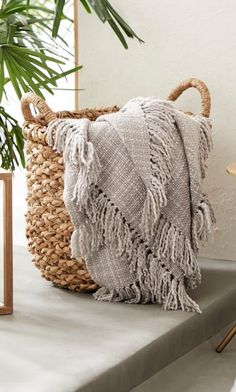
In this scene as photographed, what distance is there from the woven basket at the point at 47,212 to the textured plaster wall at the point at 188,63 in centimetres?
71

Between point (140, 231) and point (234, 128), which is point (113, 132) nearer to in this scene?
point (140, 231)

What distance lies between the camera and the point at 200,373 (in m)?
2.26

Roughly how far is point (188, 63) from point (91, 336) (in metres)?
1.34

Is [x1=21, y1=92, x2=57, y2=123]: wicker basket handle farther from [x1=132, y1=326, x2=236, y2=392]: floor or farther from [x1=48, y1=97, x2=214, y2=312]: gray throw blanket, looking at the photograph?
[x1=132, y1=326, x2=236, y2=392]: floor

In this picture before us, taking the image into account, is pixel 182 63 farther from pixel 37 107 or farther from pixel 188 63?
pixel 37 107

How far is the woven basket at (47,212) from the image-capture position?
250cm

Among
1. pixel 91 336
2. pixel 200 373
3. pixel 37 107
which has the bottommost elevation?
pixel 200 373

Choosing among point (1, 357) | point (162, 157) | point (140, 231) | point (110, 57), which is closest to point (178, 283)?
point (140, 231)

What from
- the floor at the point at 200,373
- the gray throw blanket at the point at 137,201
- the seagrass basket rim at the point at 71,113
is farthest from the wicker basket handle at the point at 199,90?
the floor at the point at 200,373

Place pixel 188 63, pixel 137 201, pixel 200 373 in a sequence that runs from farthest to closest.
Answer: pixel 188 63 < pixel 137 201 < pixel 200 373

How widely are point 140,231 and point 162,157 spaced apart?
0.23 metres

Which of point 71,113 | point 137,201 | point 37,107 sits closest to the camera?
point 137,201

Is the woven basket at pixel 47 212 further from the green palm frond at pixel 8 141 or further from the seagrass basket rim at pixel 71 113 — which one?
the green palm frond at pixel 8 141

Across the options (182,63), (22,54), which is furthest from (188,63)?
(22,54)
